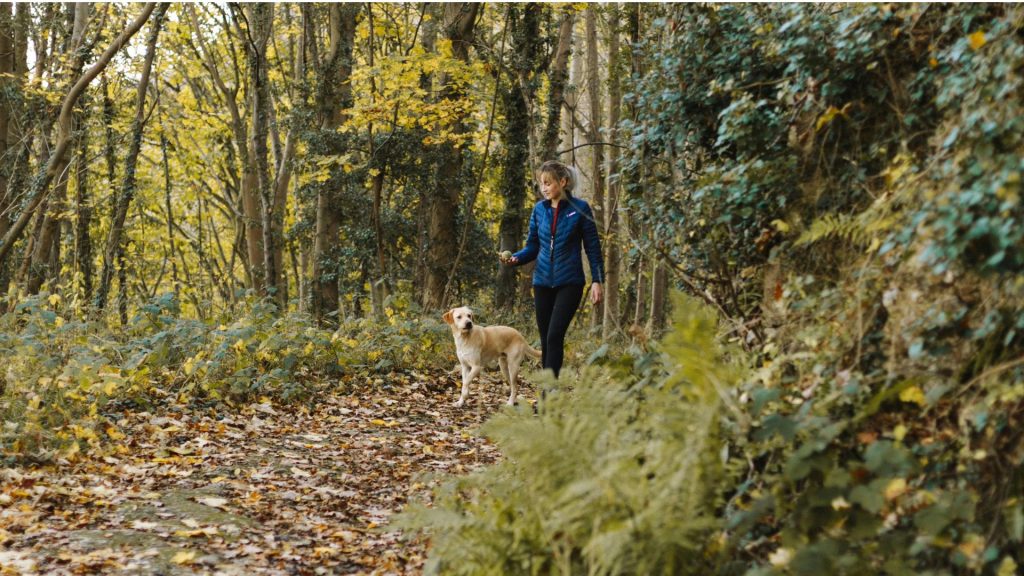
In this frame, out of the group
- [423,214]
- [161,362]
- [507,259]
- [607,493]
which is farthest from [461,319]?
[423,214]

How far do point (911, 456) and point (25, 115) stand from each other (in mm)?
17522

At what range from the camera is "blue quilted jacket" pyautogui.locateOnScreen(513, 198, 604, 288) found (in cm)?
793

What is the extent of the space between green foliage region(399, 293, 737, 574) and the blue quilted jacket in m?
3.72

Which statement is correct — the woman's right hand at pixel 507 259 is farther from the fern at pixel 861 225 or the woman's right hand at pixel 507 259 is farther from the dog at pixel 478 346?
the fern at pixel 861 225

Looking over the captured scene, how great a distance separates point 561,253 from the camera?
26.0 ft

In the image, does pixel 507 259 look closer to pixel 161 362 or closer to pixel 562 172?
pixel 562 172

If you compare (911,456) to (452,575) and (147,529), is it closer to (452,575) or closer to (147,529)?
(452,575)

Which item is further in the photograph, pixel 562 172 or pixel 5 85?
pixel 5 85

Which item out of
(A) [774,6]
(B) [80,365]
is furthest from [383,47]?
(A) [774,6]

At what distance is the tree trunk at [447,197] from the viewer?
1620 centimetres

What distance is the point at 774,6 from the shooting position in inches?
223

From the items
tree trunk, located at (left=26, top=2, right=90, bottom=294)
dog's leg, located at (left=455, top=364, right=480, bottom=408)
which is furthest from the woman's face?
tree trunk, located at (left=26, top=2, right=90, bottom=294)

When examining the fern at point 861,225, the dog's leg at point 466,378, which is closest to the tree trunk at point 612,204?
the dog's leg at point 466,378

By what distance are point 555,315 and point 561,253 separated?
23.3 inches
